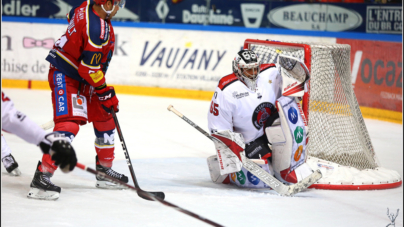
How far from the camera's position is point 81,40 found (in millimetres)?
3438

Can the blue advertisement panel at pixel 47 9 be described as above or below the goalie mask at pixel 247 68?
below

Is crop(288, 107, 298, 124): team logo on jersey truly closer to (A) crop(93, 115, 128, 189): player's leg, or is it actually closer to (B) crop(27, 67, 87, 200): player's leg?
(A) crop(93, 115, 128, 189): player's leg

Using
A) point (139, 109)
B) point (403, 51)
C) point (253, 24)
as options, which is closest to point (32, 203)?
point (139, 109)

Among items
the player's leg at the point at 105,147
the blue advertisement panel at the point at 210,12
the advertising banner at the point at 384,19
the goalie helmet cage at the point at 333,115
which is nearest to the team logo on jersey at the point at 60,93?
the player's leg at the point at 105,147

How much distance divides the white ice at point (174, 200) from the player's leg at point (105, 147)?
0.07 meters

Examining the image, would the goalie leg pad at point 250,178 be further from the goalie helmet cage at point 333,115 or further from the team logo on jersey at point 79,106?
the team logo on jersey at point 79,106

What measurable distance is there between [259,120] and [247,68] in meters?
0.36


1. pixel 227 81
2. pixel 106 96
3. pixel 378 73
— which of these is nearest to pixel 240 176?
pixel 227 81

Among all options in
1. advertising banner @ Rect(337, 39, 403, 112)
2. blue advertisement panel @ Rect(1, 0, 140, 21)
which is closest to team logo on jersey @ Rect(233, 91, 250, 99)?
advertising banner @ Rect(337, 39, 403, 112)

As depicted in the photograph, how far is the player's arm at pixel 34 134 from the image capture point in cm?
205

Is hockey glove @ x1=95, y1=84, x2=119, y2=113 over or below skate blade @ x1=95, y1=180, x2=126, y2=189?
over

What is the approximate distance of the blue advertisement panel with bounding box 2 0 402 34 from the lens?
7508 mm

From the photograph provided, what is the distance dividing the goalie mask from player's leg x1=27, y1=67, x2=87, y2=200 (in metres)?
0.99

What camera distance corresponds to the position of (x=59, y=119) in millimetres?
3469
